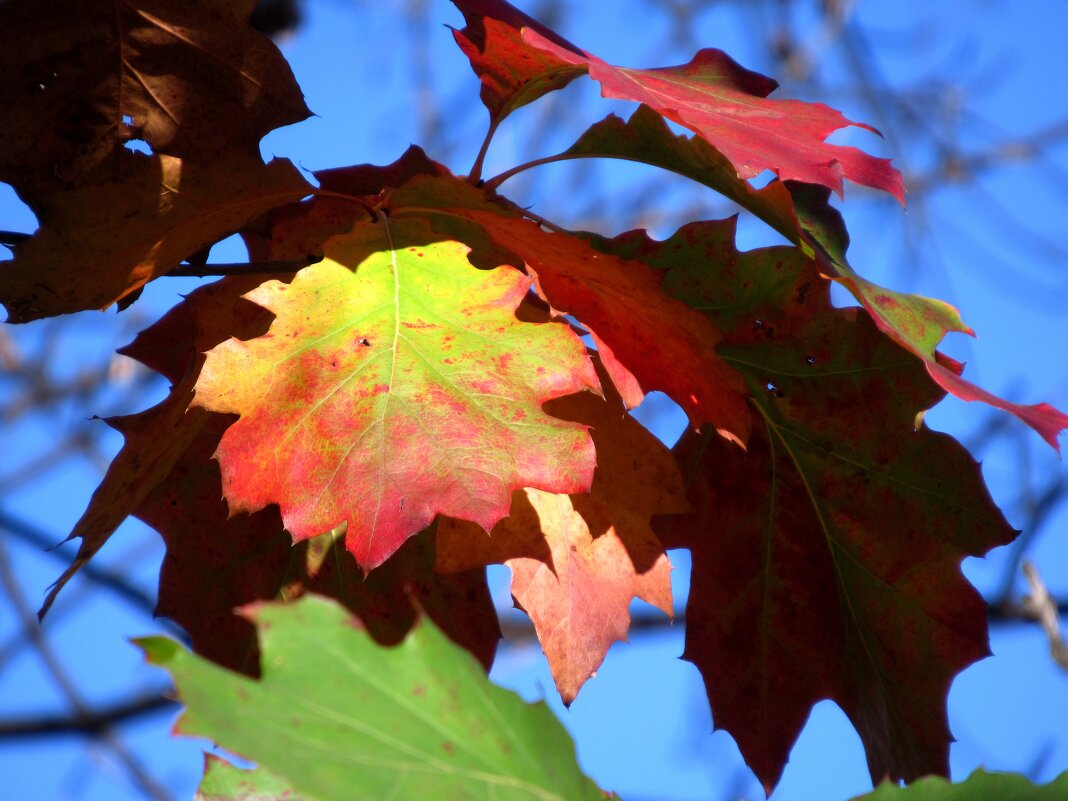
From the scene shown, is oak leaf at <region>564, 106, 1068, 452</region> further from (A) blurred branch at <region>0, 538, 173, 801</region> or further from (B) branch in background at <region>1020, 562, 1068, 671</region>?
(A) blurred branch at <region>0, 538, 173, 801</region>

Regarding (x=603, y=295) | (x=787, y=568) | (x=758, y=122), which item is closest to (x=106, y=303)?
(x=603, y=295)

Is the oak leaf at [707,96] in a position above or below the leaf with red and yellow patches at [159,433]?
above

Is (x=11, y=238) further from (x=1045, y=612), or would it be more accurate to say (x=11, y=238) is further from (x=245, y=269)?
(x=1045, y=612)

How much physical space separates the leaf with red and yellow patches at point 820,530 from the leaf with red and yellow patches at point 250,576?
0.60 feet

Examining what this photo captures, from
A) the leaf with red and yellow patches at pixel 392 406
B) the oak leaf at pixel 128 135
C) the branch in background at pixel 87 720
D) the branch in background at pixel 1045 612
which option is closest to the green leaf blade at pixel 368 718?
the leaf with red and yellow patches at pixel 392 406

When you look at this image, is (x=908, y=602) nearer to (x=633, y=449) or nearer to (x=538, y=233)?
(x=633, y=449)

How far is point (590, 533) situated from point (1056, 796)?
33 centimetres

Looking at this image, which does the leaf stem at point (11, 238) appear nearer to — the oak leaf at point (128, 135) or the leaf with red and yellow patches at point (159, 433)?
the oak leaf at point (128, 135)

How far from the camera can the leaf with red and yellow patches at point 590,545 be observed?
760 mm

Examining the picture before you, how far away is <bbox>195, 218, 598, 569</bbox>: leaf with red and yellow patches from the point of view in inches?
25.5

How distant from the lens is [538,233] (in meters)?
0.75

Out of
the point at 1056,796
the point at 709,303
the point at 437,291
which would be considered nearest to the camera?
the point at 1056,796

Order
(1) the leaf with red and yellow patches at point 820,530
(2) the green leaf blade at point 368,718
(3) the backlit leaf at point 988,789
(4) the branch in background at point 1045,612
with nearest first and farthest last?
(2) the green leaf blade at point 368,718, (3) the backlit leaf at point 988,789, (1) the leaf with red and yellow patches at point 820,530, (4) the branch in background at point 1045,612

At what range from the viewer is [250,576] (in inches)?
32.8
